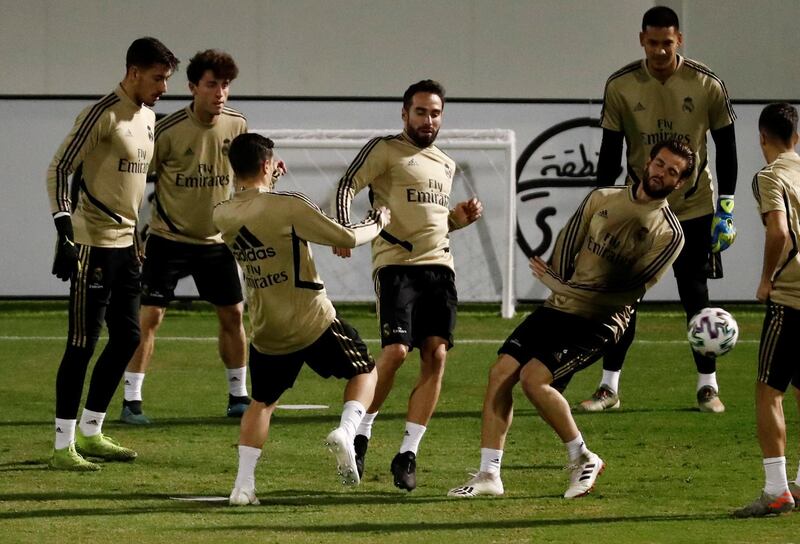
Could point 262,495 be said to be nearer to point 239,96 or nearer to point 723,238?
point 723,238

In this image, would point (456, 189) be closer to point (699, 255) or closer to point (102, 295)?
point (699, 255)

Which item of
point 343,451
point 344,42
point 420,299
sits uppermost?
point 344,42

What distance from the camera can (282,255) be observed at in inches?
282

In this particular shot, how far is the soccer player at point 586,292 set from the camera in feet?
24.6

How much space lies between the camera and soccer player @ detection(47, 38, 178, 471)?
8.23 meters

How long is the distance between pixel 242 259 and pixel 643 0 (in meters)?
13.5

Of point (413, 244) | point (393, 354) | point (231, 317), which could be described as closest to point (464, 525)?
point (393, 354)

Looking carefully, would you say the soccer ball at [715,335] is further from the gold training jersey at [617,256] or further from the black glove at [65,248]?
the black glove at [65,248]

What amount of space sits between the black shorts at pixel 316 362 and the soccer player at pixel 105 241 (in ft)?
4.51

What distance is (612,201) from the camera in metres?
7.71

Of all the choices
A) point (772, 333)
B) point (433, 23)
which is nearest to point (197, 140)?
point (772, 333)

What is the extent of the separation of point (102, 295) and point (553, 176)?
1061 centimetres

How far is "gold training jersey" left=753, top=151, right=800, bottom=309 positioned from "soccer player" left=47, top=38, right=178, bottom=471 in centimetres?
344

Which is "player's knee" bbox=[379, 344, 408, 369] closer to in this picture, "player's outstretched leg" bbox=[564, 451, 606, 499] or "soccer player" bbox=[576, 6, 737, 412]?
"player's outstretched leg" bbox=[564, 451, 606, 499]
